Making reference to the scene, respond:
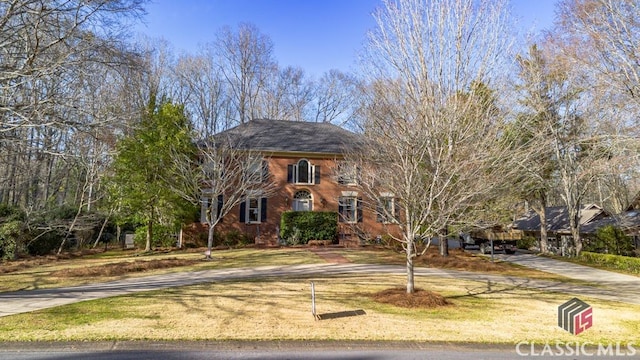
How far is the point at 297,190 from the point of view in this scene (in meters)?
22.7

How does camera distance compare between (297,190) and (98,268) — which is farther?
(297,190)

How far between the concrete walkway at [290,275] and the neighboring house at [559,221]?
14593 mm

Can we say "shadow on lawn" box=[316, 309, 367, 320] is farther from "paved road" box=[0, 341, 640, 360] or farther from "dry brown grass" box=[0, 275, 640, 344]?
"paved road" box=[0, 341, 640, 360]

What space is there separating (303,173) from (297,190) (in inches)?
45.8

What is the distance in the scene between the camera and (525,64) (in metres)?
18.3

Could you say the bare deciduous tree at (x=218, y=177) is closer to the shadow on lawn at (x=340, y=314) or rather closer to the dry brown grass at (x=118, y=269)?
the dry brown grass at (x=118, y=269)

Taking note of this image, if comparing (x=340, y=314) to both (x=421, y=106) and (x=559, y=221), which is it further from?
(x=559, y=221)

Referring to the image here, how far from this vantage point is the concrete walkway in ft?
25.2

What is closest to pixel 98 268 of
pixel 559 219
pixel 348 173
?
pixel 348 173

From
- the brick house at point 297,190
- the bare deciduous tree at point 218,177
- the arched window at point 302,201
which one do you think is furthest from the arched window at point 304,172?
the bare deciduous tree at point 218,177

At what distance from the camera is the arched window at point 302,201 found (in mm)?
22750

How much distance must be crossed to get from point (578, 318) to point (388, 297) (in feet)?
12.3

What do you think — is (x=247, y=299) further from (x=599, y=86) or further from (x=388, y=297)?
(x=599, y=86)
